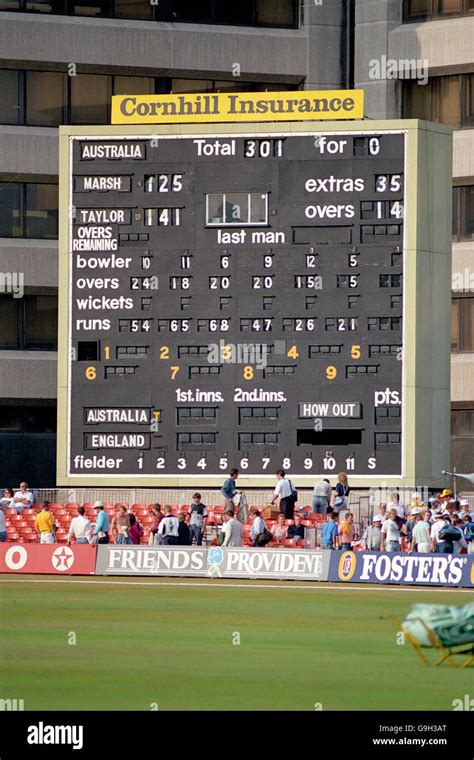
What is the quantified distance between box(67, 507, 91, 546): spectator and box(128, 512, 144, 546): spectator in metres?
1.06

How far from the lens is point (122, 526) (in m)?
39.7

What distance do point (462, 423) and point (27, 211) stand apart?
16.6 meters

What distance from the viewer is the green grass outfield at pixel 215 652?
1839cm

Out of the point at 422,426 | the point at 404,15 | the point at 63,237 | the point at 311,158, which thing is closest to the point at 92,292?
the point at 63,237

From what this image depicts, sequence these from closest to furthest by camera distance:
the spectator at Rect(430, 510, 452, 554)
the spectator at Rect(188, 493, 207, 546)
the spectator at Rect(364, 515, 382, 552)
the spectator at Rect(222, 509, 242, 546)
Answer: the spectator at Rect(430, 510, 452, 554), the spectator at Rect(364, 515, 382, 552), the spectator at Rect(222, 509, 242, 546), the spectator at Rect(188, 493, 207, 546)

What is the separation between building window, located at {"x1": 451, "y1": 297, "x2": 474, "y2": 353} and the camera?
179 ft

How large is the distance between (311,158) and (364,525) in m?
9.31

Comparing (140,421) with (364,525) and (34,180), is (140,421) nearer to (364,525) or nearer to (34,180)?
(364,525)

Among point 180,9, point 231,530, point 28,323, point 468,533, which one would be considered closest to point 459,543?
point 468,533

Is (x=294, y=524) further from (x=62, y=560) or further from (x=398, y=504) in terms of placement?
(x=62, y=560)

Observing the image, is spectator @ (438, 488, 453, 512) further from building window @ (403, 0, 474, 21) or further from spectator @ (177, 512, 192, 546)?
building window @ (403, 0, 474, 21)

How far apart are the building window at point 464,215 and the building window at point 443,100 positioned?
229 centimetres

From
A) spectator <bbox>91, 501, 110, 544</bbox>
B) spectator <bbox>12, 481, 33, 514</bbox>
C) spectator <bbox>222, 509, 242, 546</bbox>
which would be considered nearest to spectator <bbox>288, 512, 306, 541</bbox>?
spectator <bbox>222, 509, 242, 546</bbox>

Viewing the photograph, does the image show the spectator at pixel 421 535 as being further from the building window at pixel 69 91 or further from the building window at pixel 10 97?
the building window at pixel 10 97
